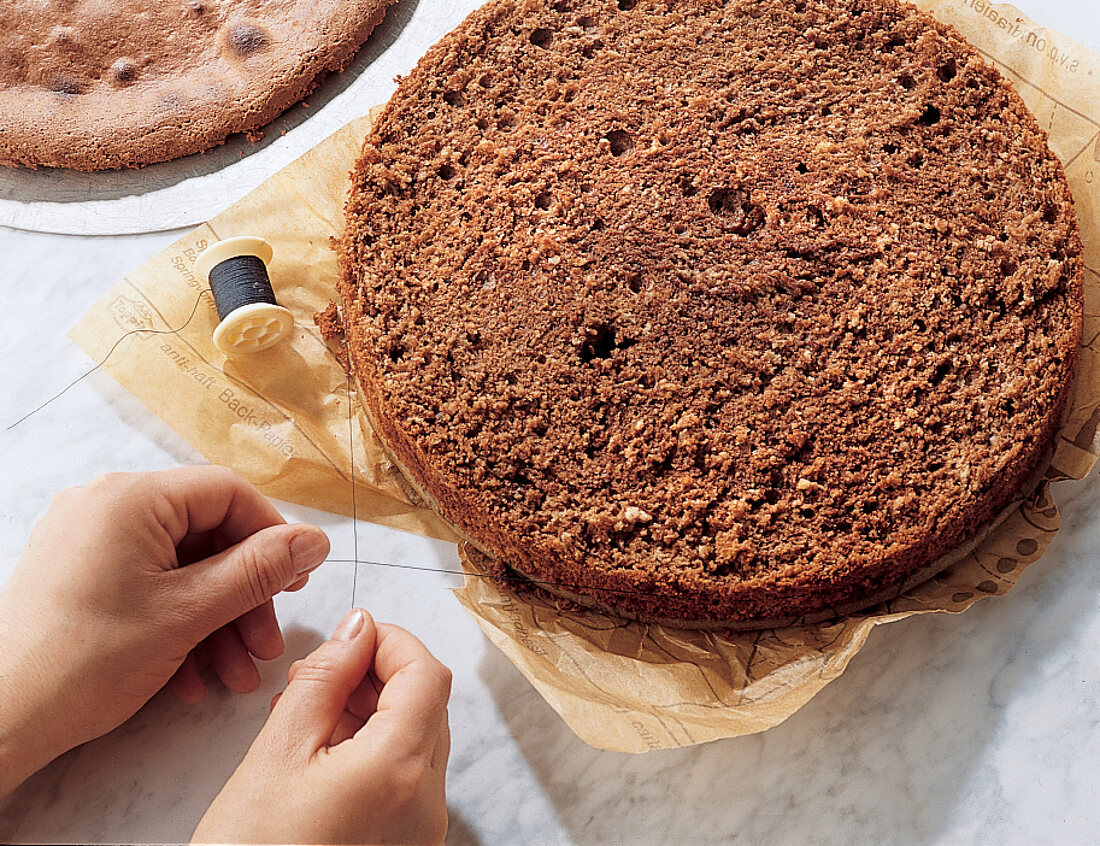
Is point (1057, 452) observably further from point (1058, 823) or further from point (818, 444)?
point (1058, 823)

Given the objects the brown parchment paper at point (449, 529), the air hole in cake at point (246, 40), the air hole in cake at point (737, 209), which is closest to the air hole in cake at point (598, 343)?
the air hole in cake at point (737, 209)

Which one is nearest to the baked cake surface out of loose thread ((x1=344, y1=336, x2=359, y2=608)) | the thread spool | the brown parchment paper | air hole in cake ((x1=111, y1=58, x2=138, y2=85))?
air hole in cake ((x1=111, y1=58, x2=138, y2=85))

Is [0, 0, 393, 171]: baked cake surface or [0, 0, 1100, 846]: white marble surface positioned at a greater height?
[0, 0, 393, 171]: baked cake surface

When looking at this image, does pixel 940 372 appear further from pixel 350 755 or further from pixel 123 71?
pixel 123 71

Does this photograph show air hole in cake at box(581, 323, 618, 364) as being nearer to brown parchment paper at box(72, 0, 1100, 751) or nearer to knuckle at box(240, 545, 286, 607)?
brown parchment paper at box(72, 0, 1100, 751)

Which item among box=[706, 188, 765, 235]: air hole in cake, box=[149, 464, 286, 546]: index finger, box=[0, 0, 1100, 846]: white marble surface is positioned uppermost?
box=[706, 188, 765, 235]: air hole in cake

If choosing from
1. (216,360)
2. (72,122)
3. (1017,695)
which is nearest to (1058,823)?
(1017,695)
